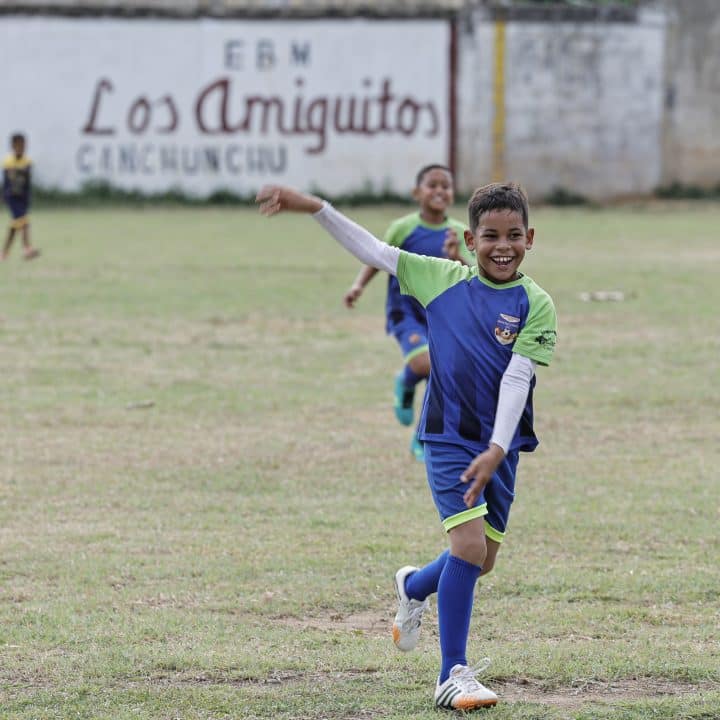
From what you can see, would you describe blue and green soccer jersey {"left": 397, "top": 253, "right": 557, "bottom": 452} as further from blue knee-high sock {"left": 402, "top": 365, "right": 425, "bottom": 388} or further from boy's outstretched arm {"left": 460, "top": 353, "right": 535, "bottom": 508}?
blue knee-high sock {"left": 402, "top": 365, "right": 425, "bottom": 388}

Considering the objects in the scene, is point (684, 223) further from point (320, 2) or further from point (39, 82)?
point (39, 82)

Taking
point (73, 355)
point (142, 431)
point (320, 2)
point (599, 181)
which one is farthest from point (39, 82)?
Answer: point (142, 431)

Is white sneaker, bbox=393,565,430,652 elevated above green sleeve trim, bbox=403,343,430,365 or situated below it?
below

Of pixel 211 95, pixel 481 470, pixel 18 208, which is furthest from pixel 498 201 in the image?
pixel 211 95

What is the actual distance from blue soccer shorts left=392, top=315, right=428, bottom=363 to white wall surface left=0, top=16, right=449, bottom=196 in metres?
20.7

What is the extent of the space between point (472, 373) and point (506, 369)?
0.11 meters

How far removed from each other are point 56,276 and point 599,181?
15572 mm

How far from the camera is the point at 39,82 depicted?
1148 inches

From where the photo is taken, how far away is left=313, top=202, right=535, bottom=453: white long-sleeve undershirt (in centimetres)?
460

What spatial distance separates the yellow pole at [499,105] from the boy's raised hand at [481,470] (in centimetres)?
2499

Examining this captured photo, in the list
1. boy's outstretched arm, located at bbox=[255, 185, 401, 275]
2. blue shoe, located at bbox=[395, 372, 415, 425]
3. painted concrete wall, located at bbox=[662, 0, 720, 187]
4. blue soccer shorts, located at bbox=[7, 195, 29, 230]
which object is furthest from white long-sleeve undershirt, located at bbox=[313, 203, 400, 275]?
painted concrete wall, located at bbox=[662, 0, 720, 187]

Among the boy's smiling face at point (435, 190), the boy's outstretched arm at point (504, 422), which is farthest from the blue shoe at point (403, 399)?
the boy's outstretched arm at point (504, 422)

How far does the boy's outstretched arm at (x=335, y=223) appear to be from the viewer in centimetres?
470

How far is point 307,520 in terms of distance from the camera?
714 centimetres
